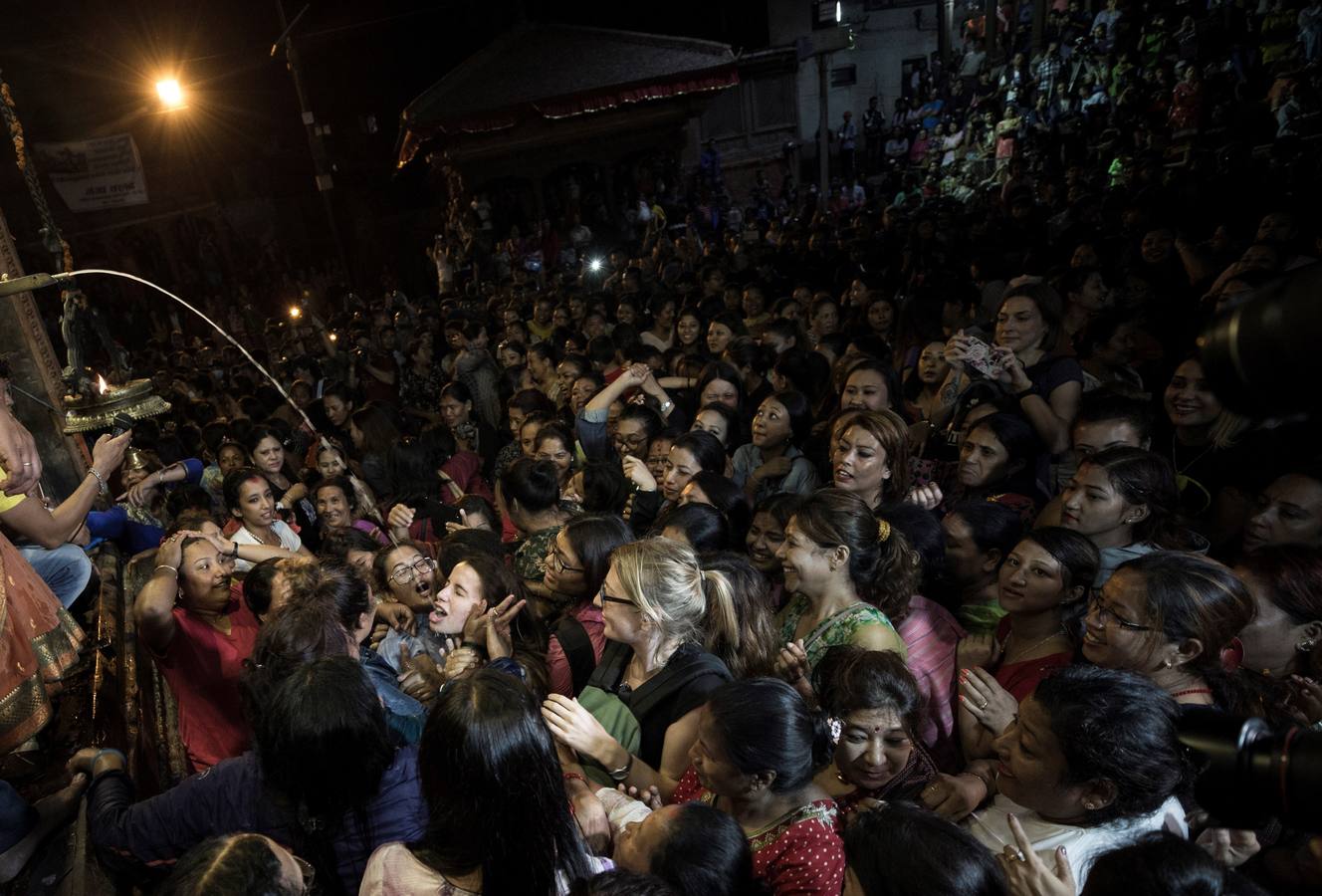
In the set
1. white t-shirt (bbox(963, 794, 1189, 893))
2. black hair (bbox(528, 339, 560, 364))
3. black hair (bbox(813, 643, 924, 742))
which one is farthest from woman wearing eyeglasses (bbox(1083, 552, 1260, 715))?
black hair (bbox(528, 339, 560, 364))

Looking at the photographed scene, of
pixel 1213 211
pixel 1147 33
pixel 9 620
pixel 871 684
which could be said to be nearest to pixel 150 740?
pixel 9 620

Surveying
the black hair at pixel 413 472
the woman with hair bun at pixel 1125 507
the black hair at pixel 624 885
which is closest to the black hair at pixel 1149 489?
the woman with hair bun at pixel 1125 507

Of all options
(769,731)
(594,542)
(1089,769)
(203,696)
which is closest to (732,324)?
(594,542)

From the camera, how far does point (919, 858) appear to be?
1.50m

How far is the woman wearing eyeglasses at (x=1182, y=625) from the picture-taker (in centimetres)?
209

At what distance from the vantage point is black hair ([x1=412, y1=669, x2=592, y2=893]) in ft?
5.54

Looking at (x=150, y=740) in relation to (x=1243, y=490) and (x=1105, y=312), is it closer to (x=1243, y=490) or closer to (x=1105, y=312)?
(x=1243, y=490)

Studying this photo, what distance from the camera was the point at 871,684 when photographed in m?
2.07

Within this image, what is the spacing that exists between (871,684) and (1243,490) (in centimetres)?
216

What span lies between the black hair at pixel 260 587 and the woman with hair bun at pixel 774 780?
2107 mm

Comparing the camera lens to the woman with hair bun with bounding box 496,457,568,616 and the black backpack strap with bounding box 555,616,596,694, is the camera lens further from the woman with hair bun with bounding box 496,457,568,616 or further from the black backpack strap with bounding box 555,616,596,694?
the woman with hair bun with bounding box 496,457,568,616

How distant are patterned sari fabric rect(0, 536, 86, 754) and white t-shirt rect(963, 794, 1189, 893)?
9.69ft

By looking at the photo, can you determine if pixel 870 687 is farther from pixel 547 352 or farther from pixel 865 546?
pixel 547 352

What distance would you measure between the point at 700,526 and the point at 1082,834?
176 centimetres
